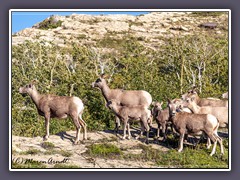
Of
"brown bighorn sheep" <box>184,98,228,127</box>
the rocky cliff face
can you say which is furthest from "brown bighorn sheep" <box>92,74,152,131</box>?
the rocky cliff face

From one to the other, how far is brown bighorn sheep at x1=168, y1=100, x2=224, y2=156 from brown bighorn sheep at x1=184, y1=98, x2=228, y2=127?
160cm

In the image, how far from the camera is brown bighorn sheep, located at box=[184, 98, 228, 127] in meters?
Result: 18.4

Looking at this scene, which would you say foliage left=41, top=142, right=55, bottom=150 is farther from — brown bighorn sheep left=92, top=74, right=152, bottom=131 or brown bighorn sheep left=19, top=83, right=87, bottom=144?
brown bighorn sheep left=92, top=74, right=152, bottom=131

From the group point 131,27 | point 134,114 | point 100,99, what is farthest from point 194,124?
point 131,27

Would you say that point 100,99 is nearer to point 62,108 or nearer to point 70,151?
point 62,108

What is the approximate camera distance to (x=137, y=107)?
18.5 meters

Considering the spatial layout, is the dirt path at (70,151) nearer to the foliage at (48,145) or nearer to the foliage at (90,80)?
the foliage at (48,145)

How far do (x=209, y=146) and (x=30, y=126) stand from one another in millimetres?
9893

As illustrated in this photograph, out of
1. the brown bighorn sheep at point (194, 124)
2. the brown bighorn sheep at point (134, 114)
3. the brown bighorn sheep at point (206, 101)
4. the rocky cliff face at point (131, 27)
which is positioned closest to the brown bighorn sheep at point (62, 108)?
the brown bighorn sheep at point (134, 114)

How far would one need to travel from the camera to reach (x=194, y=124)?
16.8m

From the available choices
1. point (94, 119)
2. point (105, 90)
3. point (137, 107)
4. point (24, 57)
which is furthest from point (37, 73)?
point (137, 107)

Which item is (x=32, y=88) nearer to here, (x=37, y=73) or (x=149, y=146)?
(x=149, y=146)

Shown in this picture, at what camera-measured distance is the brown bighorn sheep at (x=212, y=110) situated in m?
18.4

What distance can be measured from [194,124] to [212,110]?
8.19ft
